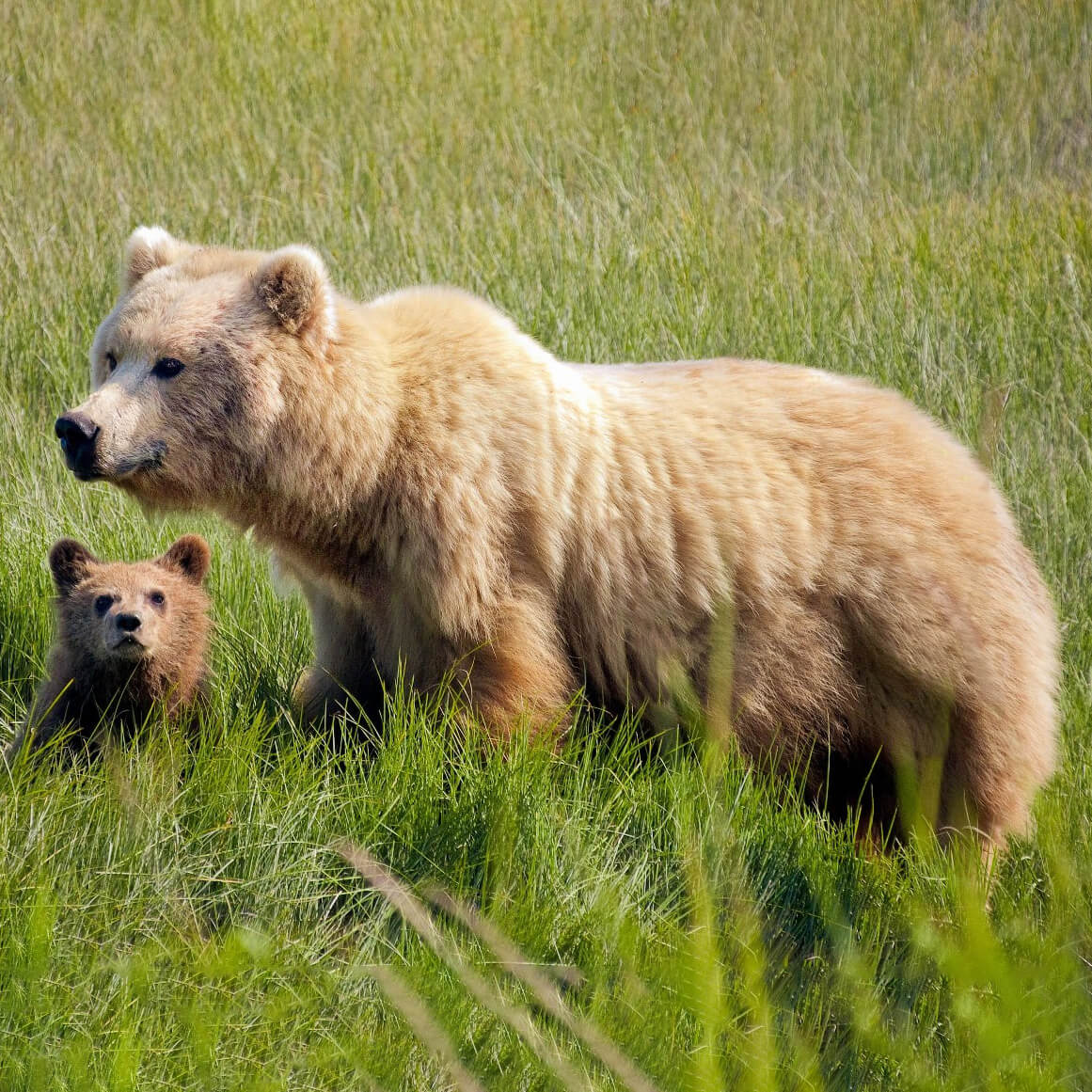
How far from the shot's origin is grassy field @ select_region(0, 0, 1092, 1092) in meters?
3.00

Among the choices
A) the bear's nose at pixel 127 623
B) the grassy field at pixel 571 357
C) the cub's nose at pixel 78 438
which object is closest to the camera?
the grassy field at pixel 571 357

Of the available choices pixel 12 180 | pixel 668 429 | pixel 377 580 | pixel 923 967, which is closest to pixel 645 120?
pixel 12 180

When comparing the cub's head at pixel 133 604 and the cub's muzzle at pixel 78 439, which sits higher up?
the cub's muzzle at pixel 78 439

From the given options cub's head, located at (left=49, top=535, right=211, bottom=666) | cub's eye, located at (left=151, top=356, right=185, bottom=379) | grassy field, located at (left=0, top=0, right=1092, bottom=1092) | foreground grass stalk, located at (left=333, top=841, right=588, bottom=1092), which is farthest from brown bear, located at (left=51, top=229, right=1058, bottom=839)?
foreground grass stalk, located at (left=333, top=841, right=588, bottom=1092)

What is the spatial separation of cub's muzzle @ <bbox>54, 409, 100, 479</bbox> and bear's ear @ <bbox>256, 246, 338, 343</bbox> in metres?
0.64

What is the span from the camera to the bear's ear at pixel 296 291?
421 centimetres

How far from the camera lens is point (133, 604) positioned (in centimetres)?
441

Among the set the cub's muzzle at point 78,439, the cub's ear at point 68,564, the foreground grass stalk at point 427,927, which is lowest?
the foreground grass stalk at point 427,927

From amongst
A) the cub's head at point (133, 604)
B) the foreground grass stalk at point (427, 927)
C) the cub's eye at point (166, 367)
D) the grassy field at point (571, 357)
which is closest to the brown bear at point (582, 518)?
the cub's eye at point (166, 367)

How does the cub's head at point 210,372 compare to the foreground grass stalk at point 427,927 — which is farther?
the cub's head at point 210,372

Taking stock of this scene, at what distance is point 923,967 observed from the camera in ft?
11.4

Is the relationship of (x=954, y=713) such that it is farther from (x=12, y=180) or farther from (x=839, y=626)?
(x=12, y=180)

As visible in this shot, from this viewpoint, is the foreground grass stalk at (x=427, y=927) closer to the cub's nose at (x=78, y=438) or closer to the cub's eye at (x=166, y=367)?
the cub's nose at (x=78, y=438)

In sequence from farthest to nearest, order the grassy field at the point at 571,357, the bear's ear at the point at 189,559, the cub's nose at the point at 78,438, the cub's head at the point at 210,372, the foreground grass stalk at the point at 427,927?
the bear's ear at the point at 189,559 < the cub's head at the point at 210,372 < the cub's nose at the point at 78,438 < the grassy field at the point at 571,357 < the foreground grass stalk at the point at 427,927
